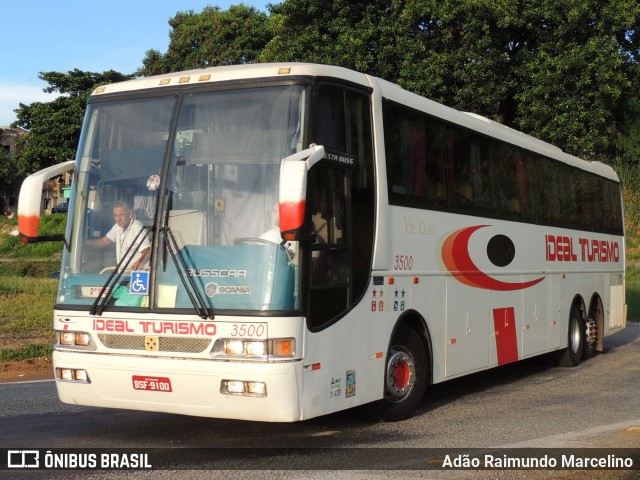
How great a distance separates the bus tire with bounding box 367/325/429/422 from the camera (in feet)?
29.7

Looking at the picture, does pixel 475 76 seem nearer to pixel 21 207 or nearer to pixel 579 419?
pixel 579 419

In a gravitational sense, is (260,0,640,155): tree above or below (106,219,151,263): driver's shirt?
above

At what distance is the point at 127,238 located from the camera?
784 centimetres

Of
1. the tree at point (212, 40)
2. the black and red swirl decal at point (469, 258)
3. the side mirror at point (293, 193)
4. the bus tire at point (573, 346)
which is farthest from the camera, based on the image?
the tree at point (212, 40)

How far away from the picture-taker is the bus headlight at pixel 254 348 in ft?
23.6

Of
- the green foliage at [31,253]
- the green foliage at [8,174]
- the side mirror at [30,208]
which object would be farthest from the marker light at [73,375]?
the green foliage at [8,174]

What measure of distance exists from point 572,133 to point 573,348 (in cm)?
1346

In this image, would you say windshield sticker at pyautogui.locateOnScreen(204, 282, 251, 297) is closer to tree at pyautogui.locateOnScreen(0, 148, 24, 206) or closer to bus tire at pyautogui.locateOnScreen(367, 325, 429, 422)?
bus tire at pyautogui.locateOnScreen(367, 325, 429, 422)

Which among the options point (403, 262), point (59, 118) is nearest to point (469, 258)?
point (403, 262)

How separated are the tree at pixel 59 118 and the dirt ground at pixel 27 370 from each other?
45.8 m

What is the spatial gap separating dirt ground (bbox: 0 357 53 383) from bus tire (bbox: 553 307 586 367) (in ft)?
26.8

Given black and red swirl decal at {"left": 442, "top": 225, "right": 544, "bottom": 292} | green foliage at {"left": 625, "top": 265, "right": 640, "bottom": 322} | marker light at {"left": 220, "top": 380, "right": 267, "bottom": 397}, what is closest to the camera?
marker light at {"left": 220, "top": 380, "right": 267, "bottom": 397}

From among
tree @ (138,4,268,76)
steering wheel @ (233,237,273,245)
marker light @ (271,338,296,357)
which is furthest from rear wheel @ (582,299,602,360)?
tree @ (138,4,268,76)

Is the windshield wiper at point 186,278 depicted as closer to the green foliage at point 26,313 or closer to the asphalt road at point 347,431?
the asphalt road at point 347,431
